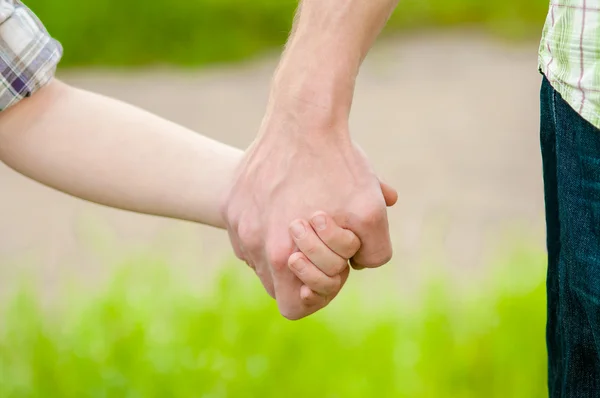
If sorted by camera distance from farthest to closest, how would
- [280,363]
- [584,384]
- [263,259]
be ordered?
[280,363]
[263,259]
[584,384]

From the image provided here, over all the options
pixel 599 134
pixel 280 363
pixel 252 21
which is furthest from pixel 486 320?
pixel 252 21

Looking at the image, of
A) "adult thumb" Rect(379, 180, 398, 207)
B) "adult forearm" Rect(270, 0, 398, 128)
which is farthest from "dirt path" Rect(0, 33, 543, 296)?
"adult forearm" Rect(270, 0, 398, 128)

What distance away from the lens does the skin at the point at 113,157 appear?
0.85 meters

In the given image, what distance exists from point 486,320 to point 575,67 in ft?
3.12

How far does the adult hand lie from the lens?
74cm

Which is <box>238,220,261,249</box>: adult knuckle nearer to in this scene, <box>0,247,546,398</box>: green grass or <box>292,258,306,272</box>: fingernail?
<box>292,258,306,272</box>: fingernail

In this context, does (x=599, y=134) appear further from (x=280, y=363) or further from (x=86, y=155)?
(x=280, y=363)

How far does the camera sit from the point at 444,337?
1.43m

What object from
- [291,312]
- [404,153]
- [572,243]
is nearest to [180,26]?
[404,153]

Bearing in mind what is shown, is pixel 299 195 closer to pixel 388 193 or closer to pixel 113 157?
pixel 388 193

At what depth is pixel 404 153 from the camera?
2.77m

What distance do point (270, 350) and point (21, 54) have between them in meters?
0.71

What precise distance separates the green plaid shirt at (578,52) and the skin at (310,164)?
0.16 m

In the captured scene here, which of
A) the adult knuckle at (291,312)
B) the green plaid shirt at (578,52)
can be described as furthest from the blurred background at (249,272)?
the green plaid shirt at (578,52)
